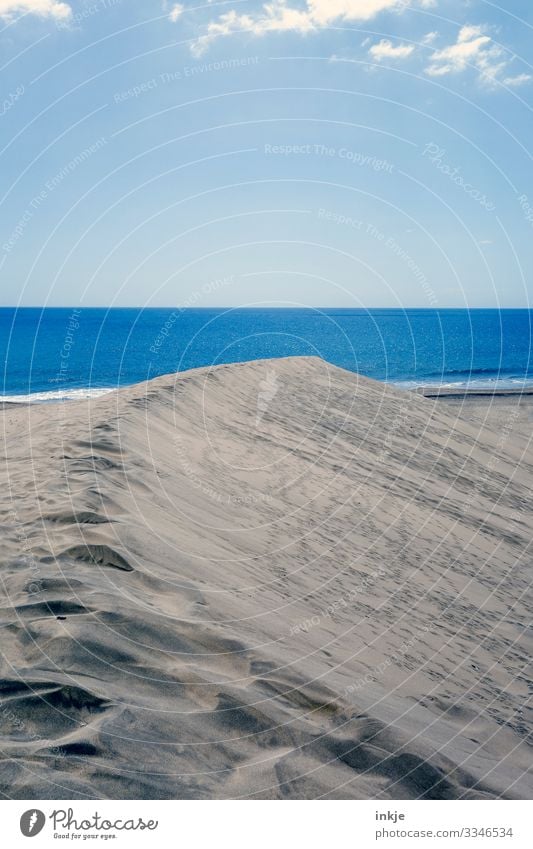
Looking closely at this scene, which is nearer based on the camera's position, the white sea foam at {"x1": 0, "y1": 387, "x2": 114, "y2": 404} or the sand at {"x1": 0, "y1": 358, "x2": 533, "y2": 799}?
the sand at {"x1": 0, "y1": 358, "x2": 533, "y2": 799}

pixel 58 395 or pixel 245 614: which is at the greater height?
pixel 245 614

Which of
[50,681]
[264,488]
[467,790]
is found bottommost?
[50,681]

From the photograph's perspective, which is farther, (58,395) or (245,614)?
(58,395)

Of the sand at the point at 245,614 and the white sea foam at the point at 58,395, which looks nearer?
the sand at the point at 245,614

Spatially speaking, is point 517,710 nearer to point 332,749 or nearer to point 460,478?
point 332,749

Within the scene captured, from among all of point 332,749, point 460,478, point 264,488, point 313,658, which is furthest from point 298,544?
point 460,478

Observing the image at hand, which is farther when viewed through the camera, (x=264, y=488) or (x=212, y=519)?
(x=264, y=488)

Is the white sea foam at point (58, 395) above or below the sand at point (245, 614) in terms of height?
below

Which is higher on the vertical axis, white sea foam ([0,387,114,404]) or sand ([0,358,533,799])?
sand ([0,358,533,799])
